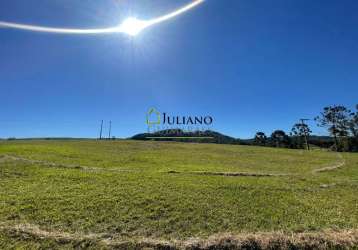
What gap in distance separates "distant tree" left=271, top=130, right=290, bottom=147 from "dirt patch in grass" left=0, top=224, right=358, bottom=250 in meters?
70.3

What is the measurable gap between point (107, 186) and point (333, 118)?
62.2m

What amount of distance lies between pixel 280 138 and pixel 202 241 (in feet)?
242

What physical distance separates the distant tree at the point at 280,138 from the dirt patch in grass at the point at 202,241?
7027 centimetres

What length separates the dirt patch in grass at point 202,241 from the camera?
19.8ft

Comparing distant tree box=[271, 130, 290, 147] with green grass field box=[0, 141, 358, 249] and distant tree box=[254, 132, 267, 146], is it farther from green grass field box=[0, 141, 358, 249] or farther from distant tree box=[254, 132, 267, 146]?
green grass field box=[0, 141, 358, 249]

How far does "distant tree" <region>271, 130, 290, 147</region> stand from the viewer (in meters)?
73.2

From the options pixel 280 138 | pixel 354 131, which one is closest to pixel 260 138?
pixel 280 138

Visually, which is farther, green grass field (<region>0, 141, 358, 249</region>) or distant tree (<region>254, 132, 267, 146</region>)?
distant tree (<region>254, 132, 267, 146</region>)

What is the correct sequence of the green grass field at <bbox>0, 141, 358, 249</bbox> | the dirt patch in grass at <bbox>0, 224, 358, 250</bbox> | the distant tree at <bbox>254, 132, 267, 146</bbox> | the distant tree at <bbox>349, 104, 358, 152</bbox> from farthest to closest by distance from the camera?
the distant tree at <bbox>254, 132, 267, 146</bbox> → the distant tree at <bbox>349, 104, 358, 152</bbox> → the green grass field at <bbox>0, 141, 358, 249</bbox> → the dirt patch in grass at <bbox>0, 224, 358, 250</bbox>

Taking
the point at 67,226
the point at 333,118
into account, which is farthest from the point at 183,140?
the point at 67,226

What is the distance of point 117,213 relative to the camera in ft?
25.3

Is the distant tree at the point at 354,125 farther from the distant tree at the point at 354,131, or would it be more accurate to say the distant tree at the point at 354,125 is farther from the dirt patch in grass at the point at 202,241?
the dirt patch in grass at the point at 202,241

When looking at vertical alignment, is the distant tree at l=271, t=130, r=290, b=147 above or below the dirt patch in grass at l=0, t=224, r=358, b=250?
above

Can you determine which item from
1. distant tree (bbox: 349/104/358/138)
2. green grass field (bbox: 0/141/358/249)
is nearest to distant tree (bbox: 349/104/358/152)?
distant tree (bbox: 349/104/358/138)
